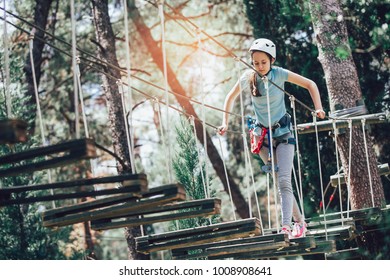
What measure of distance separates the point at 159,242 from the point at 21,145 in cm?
301

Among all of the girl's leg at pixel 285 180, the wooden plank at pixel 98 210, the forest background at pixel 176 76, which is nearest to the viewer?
the wooden plank at pixel 98 210

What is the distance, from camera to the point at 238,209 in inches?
309

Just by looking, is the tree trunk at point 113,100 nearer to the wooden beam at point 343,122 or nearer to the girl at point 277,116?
the wooden beam at point 343,122

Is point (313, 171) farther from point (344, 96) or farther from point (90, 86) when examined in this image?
point (90, 86)

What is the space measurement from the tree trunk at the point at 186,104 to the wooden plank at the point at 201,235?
165 inches

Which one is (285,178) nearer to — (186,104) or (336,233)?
(336,233)

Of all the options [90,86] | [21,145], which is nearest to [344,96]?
[21,145]

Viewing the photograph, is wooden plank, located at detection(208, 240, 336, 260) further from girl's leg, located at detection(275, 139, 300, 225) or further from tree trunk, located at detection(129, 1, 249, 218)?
tree trunk, located at detection(129, 1, 249, 218)

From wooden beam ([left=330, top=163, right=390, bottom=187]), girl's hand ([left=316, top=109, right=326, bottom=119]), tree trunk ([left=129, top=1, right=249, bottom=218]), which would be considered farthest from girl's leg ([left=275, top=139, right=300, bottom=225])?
tree trunk ([left=129, top=1, right=249, bottom=218])

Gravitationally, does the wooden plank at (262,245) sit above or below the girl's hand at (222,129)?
below

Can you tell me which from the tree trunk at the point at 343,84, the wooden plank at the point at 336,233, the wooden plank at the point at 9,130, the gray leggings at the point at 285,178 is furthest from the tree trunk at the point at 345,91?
the wooden plank at the point at 9,130

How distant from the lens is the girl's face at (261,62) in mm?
3555

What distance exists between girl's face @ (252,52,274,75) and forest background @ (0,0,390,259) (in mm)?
1071

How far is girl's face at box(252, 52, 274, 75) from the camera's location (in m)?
3.55
